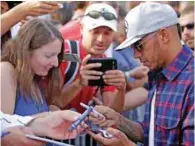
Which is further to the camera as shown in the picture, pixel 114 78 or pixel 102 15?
pixel 102 15

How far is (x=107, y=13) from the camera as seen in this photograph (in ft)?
11.5

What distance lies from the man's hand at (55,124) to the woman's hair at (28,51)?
1.84 feet

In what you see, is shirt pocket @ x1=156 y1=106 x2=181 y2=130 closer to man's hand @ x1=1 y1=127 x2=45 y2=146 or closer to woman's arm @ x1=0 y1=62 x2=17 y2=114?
man's hand @ x1=1 y1=127 x2=45 y2=146

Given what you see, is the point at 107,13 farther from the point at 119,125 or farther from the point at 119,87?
the point at 119,125

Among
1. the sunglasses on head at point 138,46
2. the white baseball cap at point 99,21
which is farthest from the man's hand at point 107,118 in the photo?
the white baseball cap at point 99,21

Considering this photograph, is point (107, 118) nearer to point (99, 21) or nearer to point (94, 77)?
point (94, 77)

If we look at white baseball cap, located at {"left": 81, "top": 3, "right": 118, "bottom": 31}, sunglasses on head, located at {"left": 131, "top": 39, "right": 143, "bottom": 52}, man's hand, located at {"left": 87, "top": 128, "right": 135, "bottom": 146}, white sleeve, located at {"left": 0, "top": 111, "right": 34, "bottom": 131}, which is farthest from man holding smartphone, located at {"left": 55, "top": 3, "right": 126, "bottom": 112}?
white sleeve, located at {"left": 0, "top": 111, "right": 34, "bottom": 131}

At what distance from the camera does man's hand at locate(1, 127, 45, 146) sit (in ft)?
7.28

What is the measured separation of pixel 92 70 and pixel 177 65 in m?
0.77

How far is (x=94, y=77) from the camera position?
3180mm

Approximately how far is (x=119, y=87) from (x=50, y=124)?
3.41 feet

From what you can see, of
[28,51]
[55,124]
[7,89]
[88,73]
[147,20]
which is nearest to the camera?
[55,124]

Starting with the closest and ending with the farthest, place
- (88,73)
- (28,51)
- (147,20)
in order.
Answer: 1. (147,20)
2. (28,51)
3. (88,73)

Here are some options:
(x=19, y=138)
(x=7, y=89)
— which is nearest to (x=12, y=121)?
(x=19, y=138)
